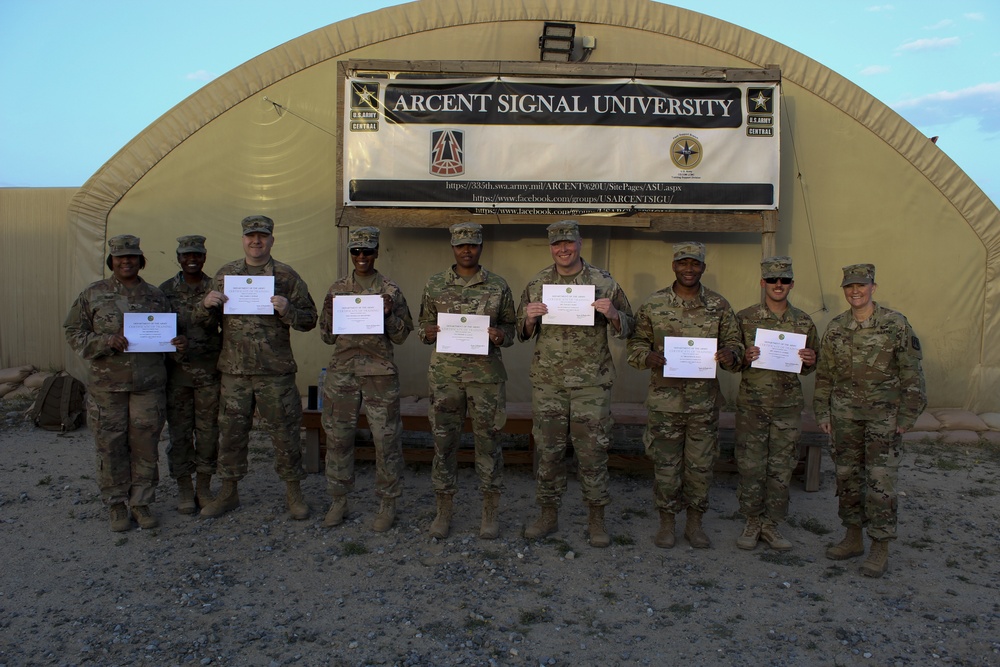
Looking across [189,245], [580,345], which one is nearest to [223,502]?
[189,245]

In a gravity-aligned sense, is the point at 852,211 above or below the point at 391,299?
above

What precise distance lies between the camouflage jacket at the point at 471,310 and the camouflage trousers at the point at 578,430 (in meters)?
0.40

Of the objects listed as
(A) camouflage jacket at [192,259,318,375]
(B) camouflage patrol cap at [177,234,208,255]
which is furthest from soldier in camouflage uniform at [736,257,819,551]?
(B) camouflage patrol cap at [177,234,208,255]

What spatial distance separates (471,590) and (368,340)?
1.96 m

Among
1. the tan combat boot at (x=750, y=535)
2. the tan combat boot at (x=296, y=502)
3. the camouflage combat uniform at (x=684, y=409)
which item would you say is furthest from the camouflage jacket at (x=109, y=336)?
the tan combat boot at (x=750, y=535)

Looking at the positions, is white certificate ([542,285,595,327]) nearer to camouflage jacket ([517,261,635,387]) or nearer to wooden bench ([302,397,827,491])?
camouflage jacket ([517,261,635,387])

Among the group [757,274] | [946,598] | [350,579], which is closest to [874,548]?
[946,598]

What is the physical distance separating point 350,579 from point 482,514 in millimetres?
1191

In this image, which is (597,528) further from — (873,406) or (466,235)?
(466,235)

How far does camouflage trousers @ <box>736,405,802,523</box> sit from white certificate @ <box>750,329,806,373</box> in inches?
12.2

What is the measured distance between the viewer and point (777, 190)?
6992mm

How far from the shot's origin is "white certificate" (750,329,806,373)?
15.2 ft

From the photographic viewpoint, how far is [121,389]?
5004mm

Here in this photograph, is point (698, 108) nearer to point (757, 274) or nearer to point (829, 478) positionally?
point (757, 274)
